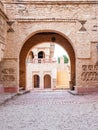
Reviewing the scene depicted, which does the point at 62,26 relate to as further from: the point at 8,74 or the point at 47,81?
the point at 47,81

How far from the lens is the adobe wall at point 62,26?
16.4 meters

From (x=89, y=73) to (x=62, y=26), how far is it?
256cm

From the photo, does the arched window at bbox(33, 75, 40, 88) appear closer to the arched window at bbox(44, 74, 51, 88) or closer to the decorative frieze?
the arched window at bbox(44, 74, 51, 88)

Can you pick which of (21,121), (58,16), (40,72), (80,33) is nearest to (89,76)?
(80,33)

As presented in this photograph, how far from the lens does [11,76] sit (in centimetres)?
1645

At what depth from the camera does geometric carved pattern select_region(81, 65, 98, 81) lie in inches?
648

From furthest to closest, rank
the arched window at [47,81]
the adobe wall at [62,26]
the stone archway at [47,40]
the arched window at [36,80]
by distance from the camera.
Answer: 1. the arched window at [47,81]
2. the arched window at [36,80]
3. the stone archway at [47,40]
4. the adobe wall at [62,26]

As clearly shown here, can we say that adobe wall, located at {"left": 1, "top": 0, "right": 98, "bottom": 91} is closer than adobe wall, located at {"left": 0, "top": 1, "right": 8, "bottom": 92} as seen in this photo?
No

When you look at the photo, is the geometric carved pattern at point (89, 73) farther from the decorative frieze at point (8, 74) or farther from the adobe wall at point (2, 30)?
the adobe wall at point (2, 30)

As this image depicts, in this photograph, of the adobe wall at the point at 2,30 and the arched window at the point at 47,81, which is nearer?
the adobe wall at the point at 2,30

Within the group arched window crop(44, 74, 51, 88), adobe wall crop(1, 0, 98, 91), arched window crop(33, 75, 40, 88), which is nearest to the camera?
adobe wall crop(1, 0, 98, 91)

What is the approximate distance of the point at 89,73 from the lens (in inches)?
649

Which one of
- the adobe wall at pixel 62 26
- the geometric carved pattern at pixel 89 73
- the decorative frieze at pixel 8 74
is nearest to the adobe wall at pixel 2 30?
the adobe wall at pixel 62 26

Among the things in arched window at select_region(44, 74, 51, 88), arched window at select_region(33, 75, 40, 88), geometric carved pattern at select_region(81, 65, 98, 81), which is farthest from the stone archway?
arched window at select_region(44, 74, 51, 88)
